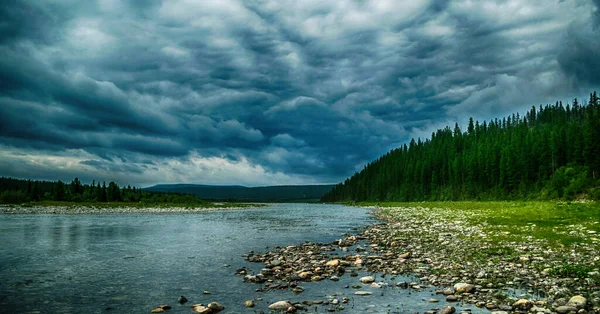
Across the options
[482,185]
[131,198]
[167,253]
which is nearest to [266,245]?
[167,253]

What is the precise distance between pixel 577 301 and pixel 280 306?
763 centimetres

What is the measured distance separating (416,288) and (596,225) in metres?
17.3

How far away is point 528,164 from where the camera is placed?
11325cm

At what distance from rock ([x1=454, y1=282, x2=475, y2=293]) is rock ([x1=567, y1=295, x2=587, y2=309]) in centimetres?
242

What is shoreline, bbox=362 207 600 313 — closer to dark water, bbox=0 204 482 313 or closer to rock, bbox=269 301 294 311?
dark water, bbox=0 204 482 313

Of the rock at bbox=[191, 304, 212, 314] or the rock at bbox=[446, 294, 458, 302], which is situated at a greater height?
the rock at bbox=[446, 294, 458, 302]

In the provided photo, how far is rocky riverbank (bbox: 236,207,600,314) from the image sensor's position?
1005 cm

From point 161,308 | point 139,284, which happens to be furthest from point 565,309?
point 139,284

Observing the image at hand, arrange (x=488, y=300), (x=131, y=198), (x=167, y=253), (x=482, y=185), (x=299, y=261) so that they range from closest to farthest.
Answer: (x=488, y=300)
(x=299, y=261)
(x=167, y=253)
(x=482, y=185)
(x=131, y=198)

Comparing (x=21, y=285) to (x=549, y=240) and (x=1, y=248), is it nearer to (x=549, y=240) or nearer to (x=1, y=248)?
(x=1, y=248)

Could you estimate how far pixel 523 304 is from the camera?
368 inches

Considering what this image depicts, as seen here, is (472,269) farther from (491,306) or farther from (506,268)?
(491,306)

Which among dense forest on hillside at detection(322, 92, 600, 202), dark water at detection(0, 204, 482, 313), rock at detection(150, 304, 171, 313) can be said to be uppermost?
dense forest on hillside at detection(322, 92, 600, 202)

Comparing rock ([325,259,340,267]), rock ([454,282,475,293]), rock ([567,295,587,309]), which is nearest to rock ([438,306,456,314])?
rock ([454,282,475,293])
